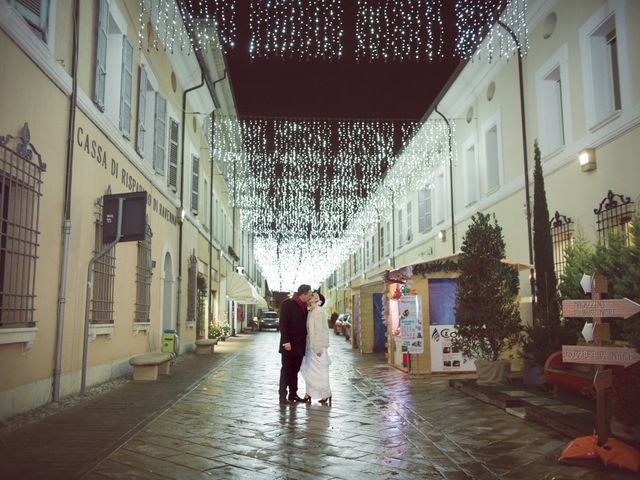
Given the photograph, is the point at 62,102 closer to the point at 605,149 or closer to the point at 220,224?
the point at 605,149

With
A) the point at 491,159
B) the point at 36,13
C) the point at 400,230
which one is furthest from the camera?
the point at 400,230

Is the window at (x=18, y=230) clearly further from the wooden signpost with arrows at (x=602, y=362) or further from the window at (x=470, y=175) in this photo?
the window at (x=470, y=175)

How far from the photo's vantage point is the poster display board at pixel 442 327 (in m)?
12.1

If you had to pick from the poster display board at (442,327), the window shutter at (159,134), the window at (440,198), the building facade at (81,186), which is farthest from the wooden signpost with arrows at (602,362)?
the window at (440,198)

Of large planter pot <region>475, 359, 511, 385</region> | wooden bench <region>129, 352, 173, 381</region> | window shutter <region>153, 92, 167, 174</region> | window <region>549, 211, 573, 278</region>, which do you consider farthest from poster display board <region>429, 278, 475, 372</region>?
window shutter <region>153, 92, 167, 174</region>

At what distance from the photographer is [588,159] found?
10.9 m

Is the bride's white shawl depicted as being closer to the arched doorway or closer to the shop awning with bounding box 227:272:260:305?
the arched doorway

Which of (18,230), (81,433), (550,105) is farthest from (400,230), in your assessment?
(81,433)

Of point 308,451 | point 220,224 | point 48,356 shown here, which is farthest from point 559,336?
point 220,224

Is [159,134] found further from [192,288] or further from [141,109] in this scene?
[192,288]

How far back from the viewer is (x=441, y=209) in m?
21.8

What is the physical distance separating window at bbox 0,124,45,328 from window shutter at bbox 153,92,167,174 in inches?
273

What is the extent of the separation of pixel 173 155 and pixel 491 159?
875 centimetres

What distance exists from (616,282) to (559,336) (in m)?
2.48
